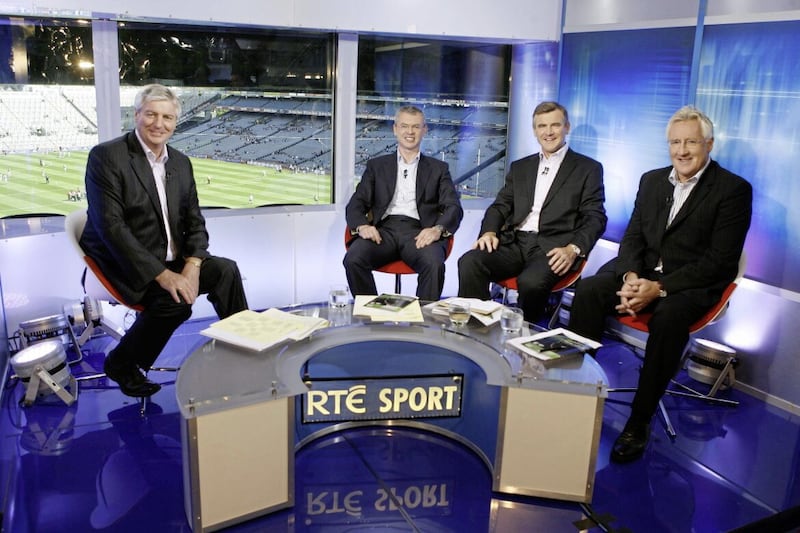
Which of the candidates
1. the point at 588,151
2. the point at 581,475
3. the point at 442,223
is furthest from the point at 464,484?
the point at 588,151

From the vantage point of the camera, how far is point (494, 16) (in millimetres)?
5195

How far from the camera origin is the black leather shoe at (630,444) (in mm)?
3227

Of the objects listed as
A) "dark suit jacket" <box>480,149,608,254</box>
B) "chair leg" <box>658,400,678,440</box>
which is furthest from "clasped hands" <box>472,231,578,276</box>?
"chair leg" <box>658,400,678,440</box>

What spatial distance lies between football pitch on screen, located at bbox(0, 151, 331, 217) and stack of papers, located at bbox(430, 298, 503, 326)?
7.88ft

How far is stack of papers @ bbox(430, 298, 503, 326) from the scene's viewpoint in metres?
3.18

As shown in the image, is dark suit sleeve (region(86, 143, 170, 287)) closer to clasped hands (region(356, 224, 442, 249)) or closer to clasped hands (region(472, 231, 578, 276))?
clasped hands (region(356, 224, 442, 249))

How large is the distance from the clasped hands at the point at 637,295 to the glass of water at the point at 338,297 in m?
1.42

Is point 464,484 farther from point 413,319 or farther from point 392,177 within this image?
point 392,177

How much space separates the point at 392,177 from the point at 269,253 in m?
1.09

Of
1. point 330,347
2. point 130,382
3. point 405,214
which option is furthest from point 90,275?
point 405,214

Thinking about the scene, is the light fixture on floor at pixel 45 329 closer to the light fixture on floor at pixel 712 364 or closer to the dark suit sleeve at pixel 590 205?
the dark suit sleeve at pixel 590 205

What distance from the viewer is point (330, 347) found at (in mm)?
2918

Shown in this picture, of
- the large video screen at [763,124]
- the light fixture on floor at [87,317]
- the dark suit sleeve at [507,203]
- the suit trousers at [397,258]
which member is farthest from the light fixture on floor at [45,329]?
the large video screen at [763,124]

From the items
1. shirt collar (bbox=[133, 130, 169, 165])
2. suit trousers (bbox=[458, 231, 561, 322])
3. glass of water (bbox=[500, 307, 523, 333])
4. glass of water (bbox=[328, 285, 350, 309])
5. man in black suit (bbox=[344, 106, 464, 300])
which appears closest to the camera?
glass of water (bbox=[500, 307, 523, 333])
